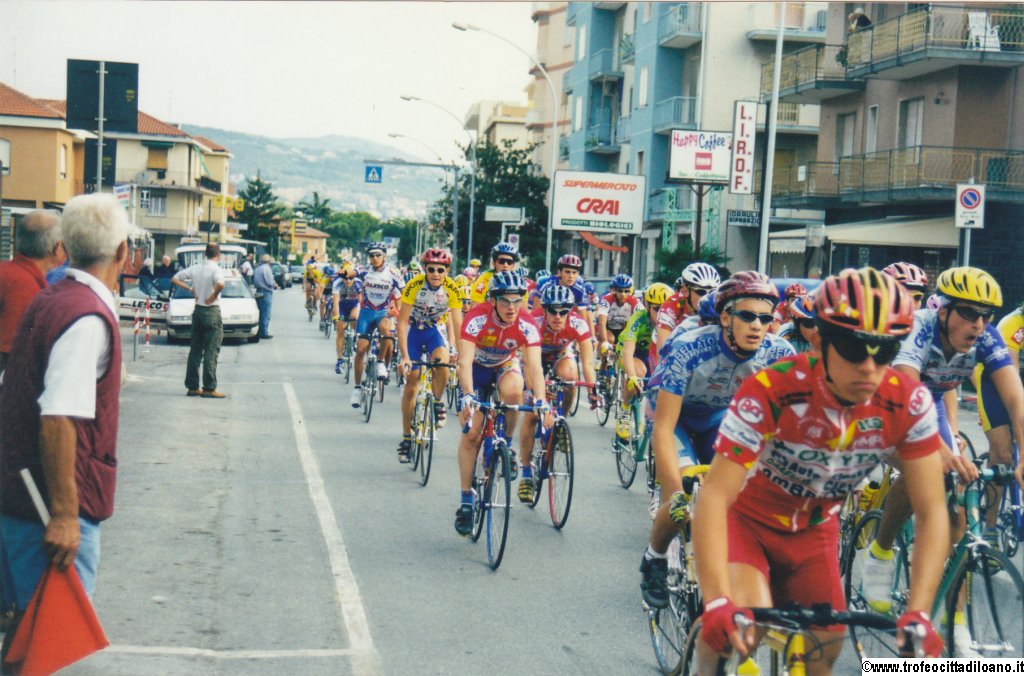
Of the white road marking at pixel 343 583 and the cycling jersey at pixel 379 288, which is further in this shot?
the cycling jersey at pixel 379 288

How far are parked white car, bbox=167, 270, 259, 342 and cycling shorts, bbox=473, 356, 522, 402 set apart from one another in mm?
17996

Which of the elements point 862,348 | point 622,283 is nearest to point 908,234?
point 622,283

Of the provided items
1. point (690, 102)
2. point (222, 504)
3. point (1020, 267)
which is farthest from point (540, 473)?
point (690, 102)

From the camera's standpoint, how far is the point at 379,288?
15.9m

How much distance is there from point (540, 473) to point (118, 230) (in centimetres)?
566

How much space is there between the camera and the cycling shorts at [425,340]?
1270cm

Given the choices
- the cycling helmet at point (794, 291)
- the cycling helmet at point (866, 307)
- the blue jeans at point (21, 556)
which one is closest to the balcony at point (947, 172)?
the cycling helmet at point (794, 291)

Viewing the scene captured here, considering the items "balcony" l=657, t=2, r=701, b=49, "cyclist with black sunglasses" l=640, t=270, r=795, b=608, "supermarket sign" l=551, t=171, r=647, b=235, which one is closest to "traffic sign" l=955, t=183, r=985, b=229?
"cyclist with black sunglasses" l=640, t=270, r=795, b=608

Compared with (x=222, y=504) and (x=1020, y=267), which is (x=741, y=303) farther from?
(x=1020, y=267)

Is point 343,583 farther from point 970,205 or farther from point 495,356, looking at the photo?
point 970,205

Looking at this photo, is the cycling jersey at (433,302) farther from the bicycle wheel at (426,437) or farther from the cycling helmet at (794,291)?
the cycling helmet at (794,291)

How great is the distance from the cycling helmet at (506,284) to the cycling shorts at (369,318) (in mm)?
7507

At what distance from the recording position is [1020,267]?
95.2 feet

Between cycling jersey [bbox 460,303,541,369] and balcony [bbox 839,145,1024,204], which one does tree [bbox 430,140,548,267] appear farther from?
cycling jersey [bbox 460,303,541,369]
